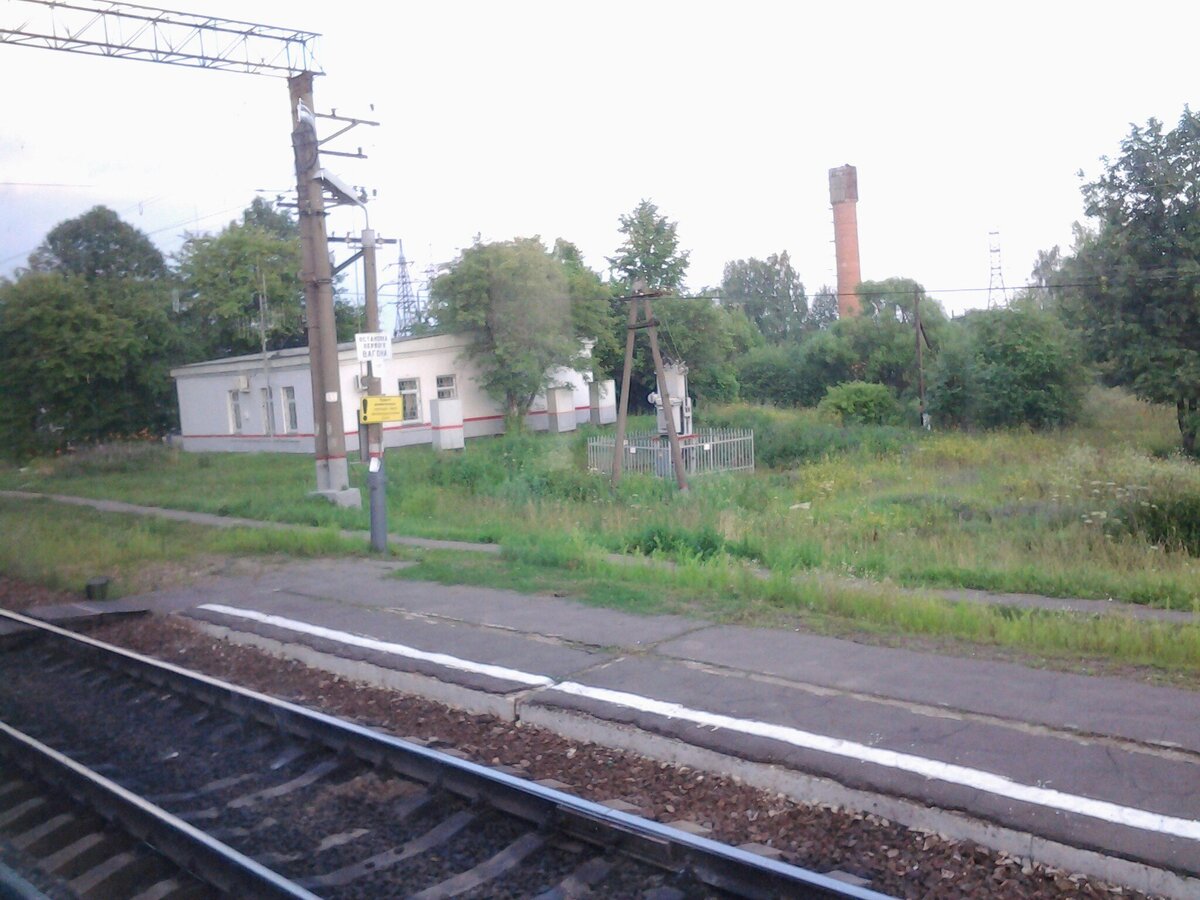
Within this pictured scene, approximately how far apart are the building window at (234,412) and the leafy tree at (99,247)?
789 inches

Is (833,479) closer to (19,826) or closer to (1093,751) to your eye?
(1093,751)

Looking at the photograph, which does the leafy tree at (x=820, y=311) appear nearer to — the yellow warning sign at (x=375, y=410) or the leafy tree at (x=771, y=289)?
the leafy tree at (x=771, y=289)

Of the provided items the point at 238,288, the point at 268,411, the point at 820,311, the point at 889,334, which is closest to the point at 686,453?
the point at 268,411

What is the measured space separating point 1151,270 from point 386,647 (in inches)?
1066

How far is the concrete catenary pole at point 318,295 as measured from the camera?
65.0ft

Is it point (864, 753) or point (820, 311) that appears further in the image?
point (820, 311)

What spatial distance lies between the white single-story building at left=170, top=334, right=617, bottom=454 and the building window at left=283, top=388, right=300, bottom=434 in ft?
0.11

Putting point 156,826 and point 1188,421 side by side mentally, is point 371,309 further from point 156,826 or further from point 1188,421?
point 1188,421

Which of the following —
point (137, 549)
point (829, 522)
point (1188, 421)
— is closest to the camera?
point (137, 549)

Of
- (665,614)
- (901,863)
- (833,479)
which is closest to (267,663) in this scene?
(665,614)

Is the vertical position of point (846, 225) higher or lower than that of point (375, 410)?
higher

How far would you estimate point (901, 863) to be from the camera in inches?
195

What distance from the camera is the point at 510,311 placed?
37.9 m

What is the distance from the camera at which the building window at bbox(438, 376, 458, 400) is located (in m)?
38.6
